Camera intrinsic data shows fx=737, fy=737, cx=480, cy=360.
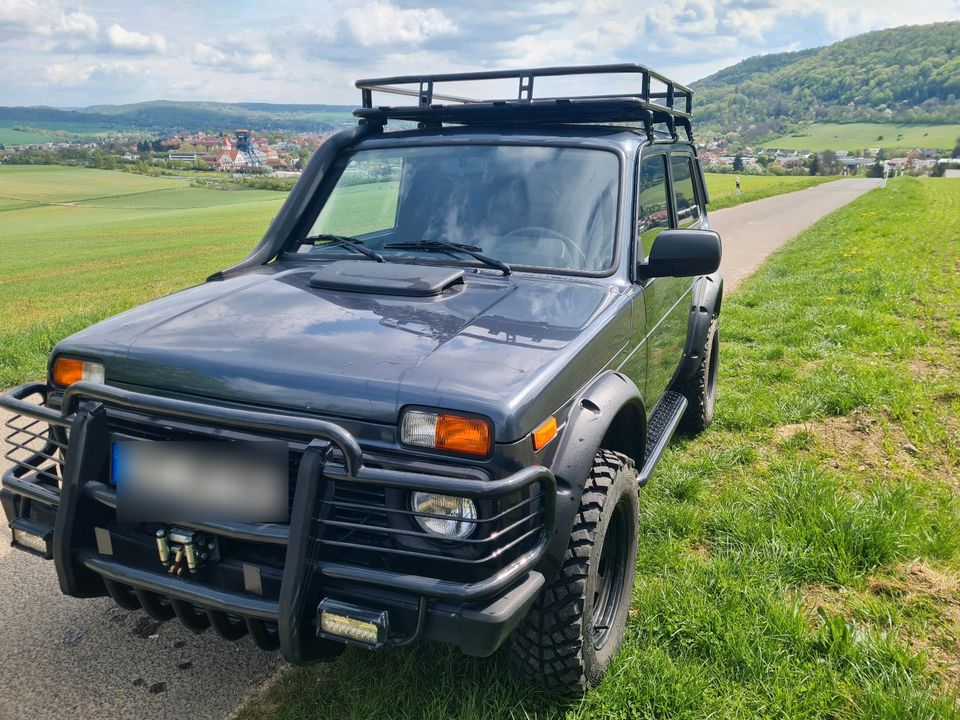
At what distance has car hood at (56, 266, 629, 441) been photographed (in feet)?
6.87

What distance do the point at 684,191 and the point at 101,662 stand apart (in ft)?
13.4

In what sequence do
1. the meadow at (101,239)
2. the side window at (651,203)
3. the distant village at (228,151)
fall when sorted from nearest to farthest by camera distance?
the side window at (651,203), the meadow at (101,239), the distant village at (228,151)

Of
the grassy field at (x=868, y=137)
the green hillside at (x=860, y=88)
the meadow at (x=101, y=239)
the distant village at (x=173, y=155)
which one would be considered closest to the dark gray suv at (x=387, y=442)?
the meadow at (x=101, y=239)

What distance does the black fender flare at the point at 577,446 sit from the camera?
2258mm

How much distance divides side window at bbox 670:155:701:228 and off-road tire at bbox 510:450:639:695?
2.32m

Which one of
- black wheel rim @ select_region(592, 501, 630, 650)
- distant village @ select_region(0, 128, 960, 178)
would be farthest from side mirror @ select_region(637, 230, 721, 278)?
distant village @ select_region(0, 128, 960, 178)

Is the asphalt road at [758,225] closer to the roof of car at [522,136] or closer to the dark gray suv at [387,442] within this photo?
the roof of car at [522,136]

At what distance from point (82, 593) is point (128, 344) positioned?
2.68 feet

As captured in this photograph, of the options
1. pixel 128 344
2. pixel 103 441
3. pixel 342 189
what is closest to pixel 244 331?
pixel 128 344

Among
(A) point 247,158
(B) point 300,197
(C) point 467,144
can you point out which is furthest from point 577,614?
(A) point 247,158

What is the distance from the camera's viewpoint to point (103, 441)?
2.32m

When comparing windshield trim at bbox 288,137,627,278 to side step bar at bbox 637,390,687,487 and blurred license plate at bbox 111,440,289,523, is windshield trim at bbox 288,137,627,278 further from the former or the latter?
blurred license plate at bbox 111,440,289,523

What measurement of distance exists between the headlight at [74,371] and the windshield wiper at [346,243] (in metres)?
1.22

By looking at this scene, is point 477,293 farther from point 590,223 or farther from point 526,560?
point 526,560
